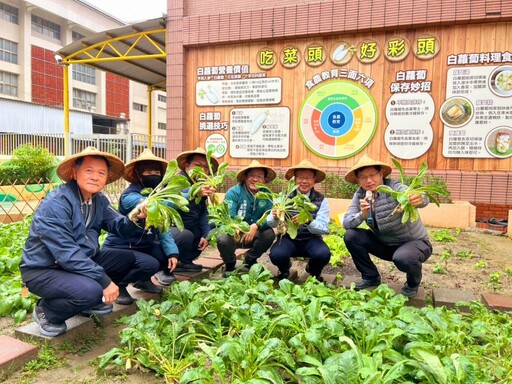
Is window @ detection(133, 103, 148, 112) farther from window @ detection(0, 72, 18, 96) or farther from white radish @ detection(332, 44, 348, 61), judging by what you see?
white radish @ detection(332, 44, 348, 61)

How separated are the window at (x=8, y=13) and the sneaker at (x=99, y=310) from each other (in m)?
35.9

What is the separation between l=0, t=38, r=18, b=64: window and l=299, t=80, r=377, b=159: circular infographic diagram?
104 ft

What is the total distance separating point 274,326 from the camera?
7.72ft

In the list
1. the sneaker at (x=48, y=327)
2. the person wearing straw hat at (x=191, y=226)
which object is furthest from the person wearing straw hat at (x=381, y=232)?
the sneaker at (x=48, y=327)

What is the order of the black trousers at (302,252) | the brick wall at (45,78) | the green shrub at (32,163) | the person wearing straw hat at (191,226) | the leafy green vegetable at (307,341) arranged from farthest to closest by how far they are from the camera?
1. the brick wall at (45,78)
2. the green shrub at (32,163)
3. the person wearing straw hat at (191,226)
4. the black trousers at (302,252)
5. the leafy green vegetable at (307,341)

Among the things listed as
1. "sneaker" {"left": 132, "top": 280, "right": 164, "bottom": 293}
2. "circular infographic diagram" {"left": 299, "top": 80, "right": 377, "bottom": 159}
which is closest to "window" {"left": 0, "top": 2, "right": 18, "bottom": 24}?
"circular infographic diagram" {"left": 299, "top": 80, "right": 377, "bottom": 159}

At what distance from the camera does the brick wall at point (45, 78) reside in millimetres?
32531

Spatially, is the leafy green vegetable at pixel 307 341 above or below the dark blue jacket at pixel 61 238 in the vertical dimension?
below

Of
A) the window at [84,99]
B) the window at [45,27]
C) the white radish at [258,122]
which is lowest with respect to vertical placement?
the white radish at [258,122]

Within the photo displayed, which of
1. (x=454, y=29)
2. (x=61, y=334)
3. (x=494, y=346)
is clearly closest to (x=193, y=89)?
(x=454, y=29)

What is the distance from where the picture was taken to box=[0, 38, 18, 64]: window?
3069cm

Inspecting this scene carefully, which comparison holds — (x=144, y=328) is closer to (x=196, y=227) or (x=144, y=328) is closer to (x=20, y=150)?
(x=196, y=227)

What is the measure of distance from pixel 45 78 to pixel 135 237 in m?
35.6

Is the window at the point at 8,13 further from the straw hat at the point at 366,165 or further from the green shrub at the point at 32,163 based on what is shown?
the straw hat at the point at 366,165
